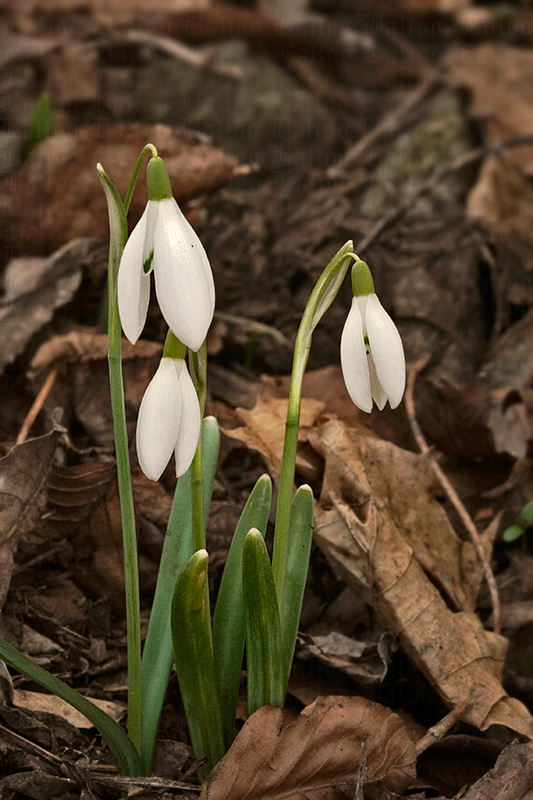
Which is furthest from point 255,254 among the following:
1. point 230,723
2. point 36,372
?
point 230,723

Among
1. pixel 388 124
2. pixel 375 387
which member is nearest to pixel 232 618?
pixel 375 387

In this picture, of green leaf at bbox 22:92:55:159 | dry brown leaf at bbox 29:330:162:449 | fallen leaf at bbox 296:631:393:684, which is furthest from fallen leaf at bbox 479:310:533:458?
green leaf at bbox 22:92:55:159

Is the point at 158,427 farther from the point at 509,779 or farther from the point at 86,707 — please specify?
the point at 509,779

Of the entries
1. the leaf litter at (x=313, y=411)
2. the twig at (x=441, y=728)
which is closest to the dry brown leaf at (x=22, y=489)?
the leaf litter at (x=313, y=411)

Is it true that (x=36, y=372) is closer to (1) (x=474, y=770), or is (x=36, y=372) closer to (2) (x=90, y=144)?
(2) (x=90, y=144)

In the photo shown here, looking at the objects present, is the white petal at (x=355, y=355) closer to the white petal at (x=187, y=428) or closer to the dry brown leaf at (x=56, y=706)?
the white petal at (x=187, y=428)
